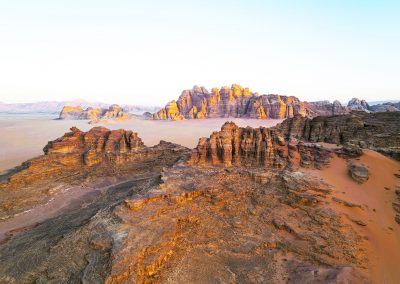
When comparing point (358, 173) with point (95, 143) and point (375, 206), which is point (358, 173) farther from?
point (95, 143)

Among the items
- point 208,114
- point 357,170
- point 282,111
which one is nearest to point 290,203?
point 357,170

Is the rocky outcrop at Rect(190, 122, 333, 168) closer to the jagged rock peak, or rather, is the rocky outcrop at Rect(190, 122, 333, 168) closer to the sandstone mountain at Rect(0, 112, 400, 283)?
the sandstone mountain at Rect(0, 112, 400, 283)

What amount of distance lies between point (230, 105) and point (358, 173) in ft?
436

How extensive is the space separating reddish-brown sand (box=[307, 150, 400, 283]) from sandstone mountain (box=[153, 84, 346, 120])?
4450 inches

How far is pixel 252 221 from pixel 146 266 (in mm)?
8351

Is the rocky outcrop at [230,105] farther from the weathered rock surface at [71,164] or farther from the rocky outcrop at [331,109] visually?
the weathered rock surface at [71,164]

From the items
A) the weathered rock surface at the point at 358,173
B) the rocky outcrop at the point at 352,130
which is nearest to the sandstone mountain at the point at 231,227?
the weathered rock surface at the point at 358,173

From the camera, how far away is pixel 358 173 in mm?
21922

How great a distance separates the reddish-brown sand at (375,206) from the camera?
16.0 metres

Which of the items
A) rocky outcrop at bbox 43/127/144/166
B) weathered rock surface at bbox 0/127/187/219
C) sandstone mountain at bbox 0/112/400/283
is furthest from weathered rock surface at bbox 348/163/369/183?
rocky outcrop at bbox 43/127/144/166

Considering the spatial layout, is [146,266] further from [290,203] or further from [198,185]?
[290,203]

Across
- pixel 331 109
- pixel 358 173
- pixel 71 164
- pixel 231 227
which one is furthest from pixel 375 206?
pixel 331 109

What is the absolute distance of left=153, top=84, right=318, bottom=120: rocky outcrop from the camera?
5413 inches

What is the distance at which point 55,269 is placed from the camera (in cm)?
1594
